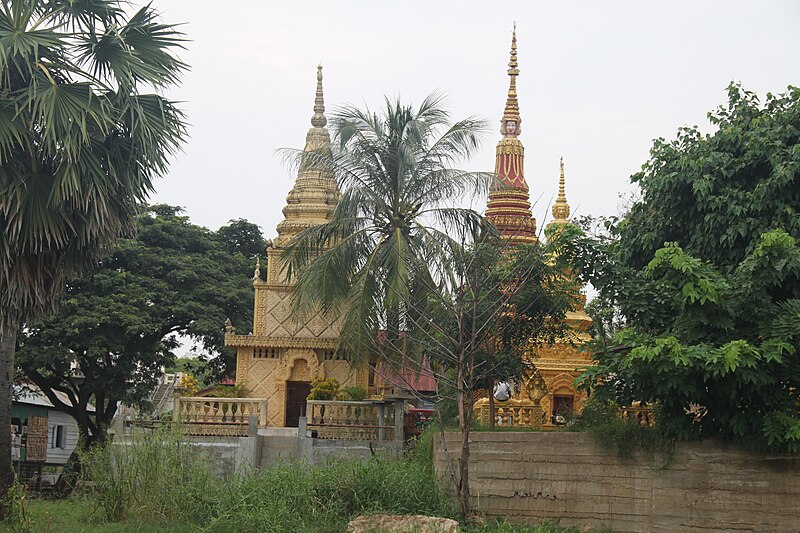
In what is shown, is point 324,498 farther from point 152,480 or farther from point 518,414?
point 518,414

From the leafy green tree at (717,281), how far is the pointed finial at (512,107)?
16.5 m

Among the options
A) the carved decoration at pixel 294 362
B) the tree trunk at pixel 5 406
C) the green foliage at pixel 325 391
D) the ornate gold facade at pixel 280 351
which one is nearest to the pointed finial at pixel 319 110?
the ornate gold facade at pixel 280 351

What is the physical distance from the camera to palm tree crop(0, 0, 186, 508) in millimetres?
13133

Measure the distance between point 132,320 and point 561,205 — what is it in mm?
12703

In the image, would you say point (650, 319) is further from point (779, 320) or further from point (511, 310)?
point (511, 310)

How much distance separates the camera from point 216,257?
3225cm

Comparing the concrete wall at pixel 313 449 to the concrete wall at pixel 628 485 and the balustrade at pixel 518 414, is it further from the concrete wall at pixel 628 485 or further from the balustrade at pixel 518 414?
the concrete wall at pixel 628 485

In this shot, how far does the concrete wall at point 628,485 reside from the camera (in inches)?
547

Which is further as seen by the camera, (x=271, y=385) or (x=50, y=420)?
(x=50, y=420)

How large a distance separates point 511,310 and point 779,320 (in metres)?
5.39

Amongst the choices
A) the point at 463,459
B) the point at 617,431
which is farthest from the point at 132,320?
the point at 617,431

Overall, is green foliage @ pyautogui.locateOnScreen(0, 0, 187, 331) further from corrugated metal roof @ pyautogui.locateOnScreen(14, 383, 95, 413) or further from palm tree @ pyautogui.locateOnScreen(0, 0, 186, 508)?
corrugated metal roof @ pyautogui.locateOnScreen(14, 383, 95, 413)

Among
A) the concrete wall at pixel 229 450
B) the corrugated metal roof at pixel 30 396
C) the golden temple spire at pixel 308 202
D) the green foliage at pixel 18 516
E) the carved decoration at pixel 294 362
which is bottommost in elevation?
the green foliage at pixel 18 516

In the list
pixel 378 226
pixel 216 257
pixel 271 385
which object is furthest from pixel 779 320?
pixel 216 257
